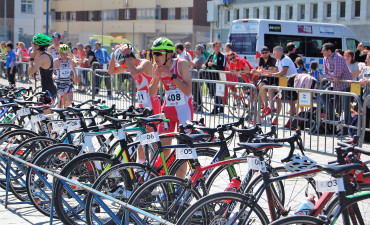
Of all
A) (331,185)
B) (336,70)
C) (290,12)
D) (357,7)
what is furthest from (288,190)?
(290,12)

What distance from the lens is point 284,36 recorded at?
69.8 feet

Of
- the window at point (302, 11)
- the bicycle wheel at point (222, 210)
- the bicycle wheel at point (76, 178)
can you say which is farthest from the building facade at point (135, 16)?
the bicycle wheel at point (222, 210)

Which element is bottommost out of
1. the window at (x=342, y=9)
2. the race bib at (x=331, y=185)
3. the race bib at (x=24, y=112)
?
the race bib at (x=331, y=185)

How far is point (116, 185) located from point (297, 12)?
1712 inches

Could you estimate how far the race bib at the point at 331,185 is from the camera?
354 cm

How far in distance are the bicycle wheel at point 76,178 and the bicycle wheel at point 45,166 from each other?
0.38 metres

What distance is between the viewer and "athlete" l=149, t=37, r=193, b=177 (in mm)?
6414

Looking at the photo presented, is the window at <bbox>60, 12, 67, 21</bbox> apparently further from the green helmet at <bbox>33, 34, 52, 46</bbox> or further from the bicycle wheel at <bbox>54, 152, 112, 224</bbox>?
the bicycle wheel at <bbox>54, 152, 112, 224</bbox>

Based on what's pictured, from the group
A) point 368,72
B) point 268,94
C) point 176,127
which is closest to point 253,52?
point 368,72

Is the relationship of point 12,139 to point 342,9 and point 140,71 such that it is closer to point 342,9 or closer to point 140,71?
point 140,71

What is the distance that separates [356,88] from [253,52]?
1015 centimetres

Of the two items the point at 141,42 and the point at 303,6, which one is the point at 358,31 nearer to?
the point at 303,6

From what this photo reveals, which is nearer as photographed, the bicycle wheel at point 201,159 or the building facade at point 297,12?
the bicycle wheel at point 201,159

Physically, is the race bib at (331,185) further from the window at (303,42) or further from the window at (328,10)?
the window at (328,10)
